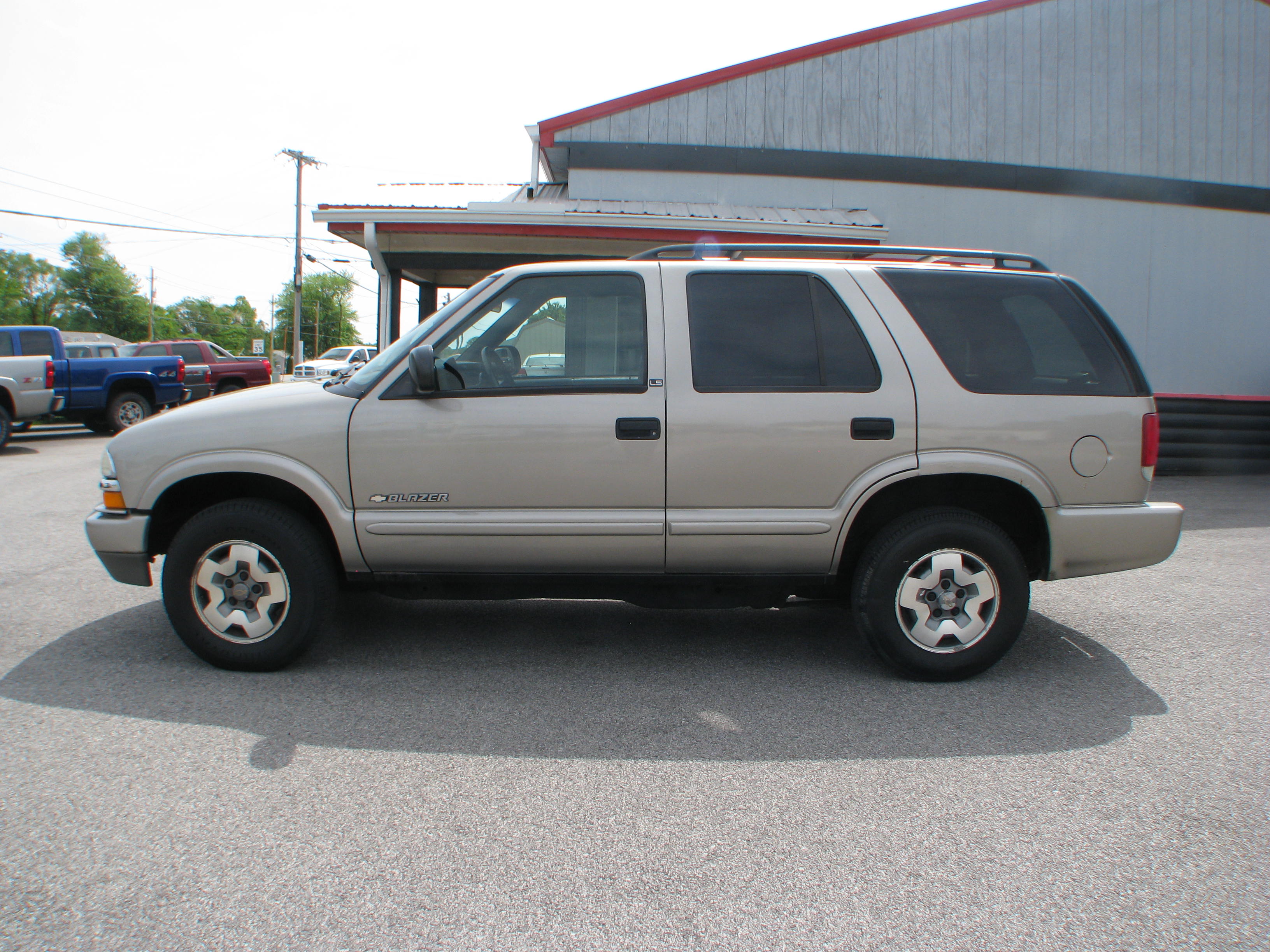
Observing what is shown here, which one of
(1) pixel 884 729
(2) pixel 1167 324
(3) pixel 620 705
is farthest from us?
(2) pixel 1167 324

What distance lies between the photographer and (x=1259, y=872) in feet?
8.09

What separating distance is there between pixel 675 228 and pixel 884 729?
926 cm

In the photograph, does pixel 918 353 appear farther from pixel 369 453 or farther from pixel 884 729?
pixel 369 453

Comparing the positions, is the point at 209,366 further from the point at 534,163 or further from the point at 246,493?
the point at 246,493

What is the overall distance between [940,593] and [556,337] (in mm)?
2094

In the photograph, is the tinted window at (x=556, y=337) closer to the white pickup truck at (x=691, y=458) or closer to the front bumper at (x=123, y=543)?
the white pickup truck at (x=691, y=458)

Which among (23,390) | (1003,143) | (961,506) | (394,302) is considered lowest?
(961,506)

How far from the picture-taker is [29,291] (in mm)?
89500

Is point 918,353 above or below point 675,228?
below

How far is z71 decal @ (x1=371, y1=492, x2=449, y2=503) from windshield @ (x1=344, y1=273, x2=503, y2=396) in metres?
0.48

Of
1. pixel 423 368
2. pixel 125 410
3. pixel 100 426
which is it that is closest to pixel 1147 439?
pixel 423 368

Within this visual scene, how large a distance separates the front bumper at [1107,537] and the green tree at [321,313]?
335 feet

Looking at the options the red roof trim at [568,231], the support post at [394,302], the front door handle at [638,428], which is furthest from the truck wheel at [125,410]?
the front door handle at [638,428]

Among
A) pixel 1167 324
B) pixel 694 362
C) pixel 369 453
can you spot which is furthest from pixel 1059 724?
pixel 1167 324
